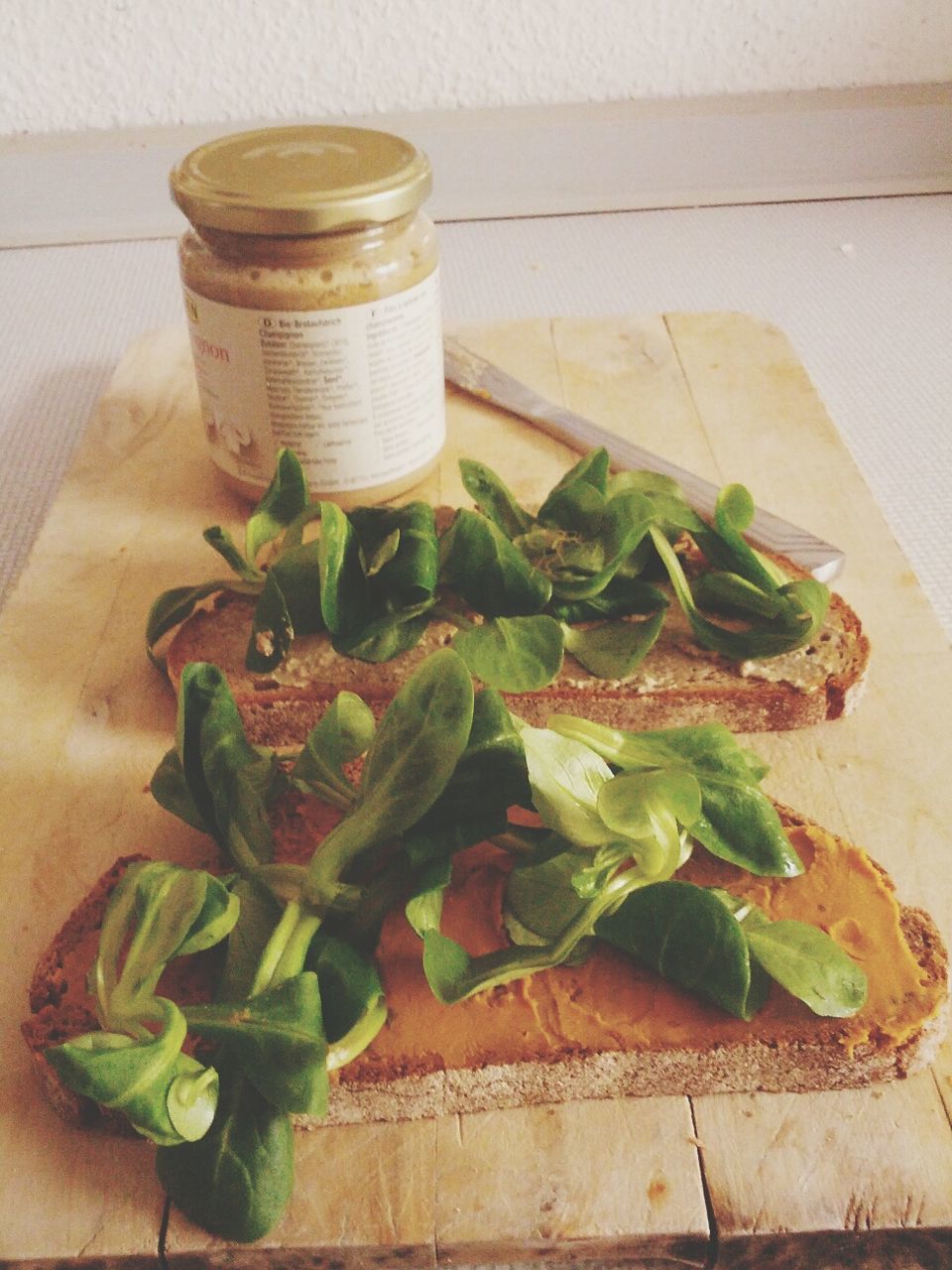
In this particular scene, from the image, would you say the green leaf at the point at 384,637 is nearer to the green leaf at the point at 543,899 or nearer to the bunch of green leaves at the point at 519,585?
the bunch of green leaves at the point at 519,585

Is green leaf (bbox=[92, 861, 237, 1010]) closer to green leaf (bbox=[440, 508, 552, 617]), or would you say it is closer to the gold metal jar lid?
green leaf (bbox=[440, 508, 552, 617])

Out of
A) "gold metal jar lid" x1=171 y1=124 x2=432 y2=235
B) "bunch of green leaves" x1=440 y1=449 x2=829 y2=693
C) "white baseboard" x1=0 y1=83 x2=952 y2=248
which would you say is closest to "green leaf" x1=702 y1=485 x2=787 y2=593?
"bunch of green leaves" x1=440 y1=449 x2=829 y2=693

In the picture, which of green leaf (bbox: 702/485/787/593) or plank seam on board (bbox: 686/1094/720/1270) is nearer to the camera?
plank seam on board (bbox: 686/1094/720/1270)

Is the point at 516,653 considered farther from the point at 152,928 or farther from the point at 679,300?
the point at 679,300

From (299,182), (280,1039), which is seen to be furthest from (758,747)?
(299,182)

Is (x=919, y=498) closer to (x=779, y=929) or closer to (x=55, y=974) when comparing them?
(x=779, y=929)

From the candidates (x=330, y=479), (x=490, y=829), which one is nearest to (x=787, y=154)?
(x=330, y=479)
